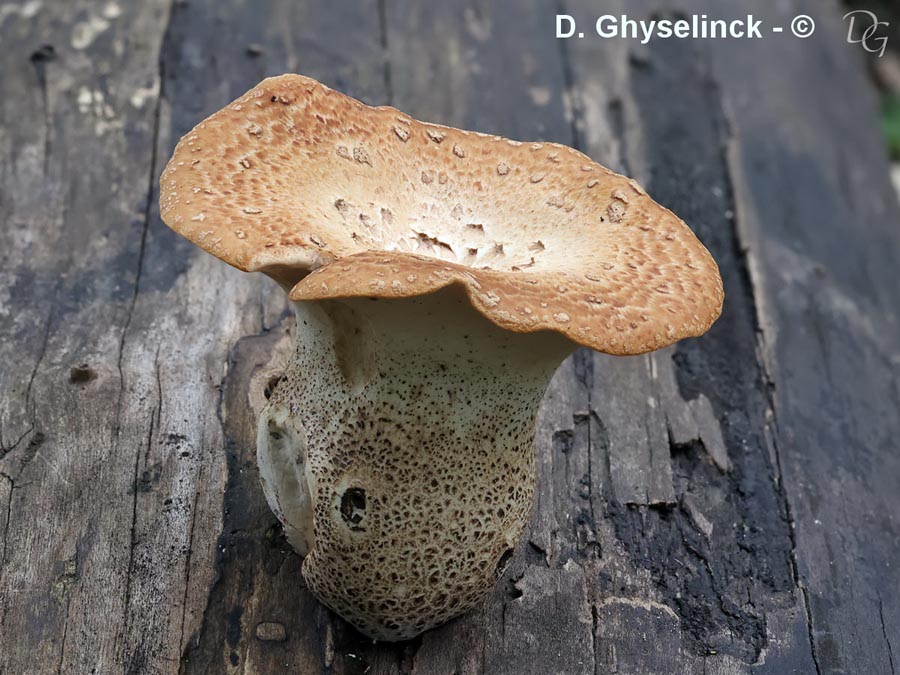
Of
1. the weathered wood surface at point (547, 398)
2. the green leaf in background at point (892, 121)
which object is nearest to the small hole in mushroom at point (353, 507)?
the weathered wood surface at point (547, 398)

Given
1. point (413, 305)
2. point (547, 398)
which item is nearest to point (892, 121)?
→ point (547, 398)

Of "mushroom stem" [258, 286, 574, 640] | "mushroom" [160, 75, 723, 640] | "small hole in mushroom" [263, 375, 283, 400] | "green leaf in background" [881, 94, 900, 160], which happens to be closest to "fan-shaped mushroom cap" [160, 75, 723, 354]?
"mushroom" [160, 75, 723, 640]

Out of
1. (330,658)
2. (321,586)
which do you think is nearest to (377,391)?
(321,586)

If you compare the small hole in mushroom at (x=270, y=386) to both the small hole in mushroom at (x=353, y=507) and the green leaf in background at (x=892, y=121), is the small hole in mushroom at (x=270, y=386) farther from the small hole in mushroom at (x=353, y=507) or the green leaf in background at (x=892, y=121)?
the green leaf in background at (x=892, y=121)

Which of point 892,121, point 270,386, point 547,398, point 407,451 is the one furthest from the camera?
point 892,121

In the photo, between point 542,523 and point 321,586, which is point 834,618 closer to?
point 542,523

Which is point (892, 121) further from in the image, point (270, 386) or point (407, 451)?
point (407, 451)

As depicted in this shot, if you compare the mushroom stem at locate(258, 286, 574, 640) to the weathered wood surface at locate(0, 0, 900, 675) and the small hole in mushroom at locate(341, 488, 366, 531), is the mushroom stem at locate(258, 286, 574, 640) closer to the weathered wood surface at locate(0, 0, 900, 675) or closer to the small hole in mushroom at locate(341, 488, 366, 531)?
the small hole in mushroom at locate(341, 488, 366, 531)
